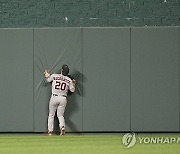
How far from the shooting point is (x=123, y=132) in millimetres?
17172

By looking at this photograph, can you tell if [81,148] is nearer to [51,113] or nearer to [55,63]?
[51,113]

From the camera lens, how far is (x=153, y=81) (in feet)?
56.3

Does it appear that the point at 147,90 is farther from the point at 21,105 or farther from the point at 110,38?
the point at 21,105

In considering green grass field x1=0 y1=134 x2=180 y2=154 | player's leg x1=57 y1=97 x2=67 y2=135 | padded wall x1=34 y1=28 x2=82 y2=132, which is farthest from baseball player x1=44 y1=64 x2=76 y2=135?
green grass field x1=0 y1=134 x2=180 y2=154

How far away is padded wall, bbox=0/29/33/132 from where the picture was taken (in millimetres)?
17188

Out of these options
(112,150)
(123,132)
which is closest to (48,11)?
(123,132)

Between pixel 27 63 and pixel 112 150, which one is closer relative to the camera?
pixel 112 150

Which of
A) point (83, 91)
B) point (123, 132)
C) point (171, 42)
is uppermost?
point (171, 42)

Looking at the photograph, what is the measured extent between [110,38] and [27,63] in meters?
2.46

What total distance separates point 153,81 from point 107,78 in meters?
1.31

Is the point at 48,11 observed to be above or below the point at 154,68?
above

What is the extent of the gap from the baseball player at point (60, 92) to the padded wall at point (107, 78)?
0.65 metres

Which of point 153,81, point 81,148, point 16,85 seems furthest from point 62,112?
point 81,148

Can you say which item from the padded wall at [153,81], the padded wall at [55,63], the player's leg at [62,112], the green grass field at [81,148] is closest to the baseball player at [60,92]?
the player's leg at [62,112]
